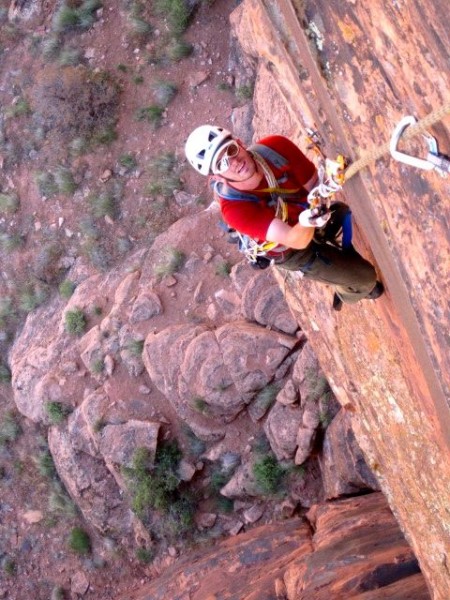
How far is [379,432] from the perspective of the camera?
6074mm

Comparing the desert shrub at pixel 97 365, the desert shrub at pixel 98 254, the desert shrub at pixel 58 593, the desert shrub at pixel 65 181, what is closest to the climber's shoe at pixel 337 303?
the desert shrub at pixel 97 365

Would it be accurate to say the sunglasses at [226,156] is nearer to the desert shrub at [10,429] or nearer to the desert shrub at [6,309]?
the desert shrub at [10,429]

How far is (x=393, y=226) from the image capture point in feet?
12.7

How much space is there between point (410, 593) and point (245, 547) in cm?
273

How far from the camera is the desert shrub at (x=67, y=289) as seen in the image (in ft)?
40.8

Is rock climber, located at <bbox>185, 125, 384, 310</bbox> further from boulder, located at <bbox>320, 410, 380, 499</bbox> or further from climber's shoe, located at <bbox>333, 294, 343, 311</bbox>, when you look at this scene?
boulder, located at <bbox>320, 410, 380, 499</bbox>

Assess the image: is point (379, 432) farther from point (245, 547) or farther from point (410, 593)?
point (245, 547)

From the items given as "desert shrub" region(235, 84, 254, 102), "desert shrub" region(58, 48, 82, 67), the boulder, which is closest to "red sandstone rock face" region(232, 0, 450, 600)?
the boulder

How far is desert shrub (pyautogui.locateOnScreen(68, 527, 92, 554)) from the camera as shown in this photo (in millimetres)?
11367

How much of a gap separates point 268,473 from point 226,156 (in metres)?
6.30

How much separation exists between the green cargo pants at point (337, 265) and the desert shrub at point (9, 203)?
34.3 ft

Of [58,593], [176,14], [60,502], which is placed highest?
[176,14]

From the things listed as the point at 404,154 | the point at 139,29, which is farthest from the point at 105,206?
the point at 404,154

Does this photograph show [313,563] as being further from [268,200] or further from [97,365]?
[97,365]
